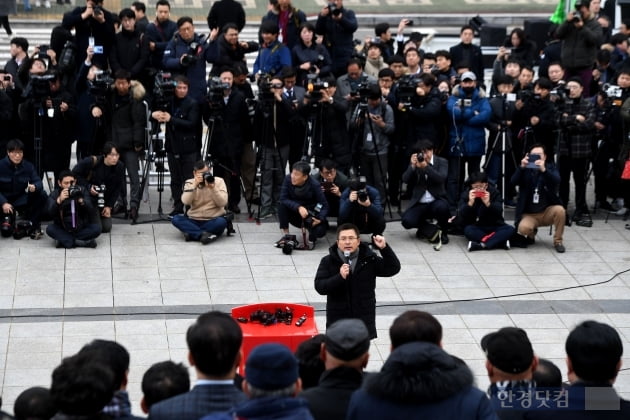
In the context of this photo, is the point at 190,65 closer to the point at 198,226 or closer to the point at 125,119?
the point at 125,119

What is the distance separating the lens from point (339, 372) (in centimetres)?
599

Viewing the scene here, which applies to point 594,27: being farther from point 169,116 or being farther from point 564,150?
point 169,116

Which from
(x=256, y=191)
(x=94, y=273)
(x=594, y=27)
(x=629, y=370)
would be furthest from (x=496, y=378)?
(x=594, y=27)

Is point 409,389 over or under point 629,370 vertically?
over

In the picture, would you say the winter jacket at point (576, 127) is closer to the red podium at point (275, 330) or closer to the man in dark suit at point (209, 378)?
the red podium at point (275, 330)

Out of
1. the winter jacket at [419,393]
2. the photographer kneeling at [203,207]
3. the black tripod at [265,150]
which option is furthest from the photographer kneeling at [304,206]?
the winter jacket at [419,393]

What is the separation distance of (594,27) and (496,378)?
1235 centimetres

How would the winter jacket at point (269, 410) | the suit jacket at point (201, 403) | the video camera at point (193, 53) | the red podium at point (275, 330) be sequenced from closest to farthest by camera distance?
the winter jacket at point (269, 410) → the suit jacket at point (201, 403) → the red podium at point (275, 330) → the video camera at point (193, 53)

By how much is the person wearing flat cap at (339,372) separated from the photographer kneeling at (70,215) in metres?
7.81

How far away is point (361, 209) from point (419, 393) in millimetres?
7887

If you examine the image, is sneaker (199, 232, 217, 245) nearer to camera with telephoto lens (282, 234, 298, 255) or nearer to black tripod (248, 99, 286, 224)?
camera with telephoto lens (282, 234, 298, 255)

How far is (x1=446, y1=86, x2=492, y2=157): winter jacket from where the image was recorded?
1488 centimetres

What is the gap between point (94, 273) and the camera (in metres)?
12.8

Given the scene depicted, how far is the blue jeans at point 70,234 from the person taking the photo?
44.3 feet
